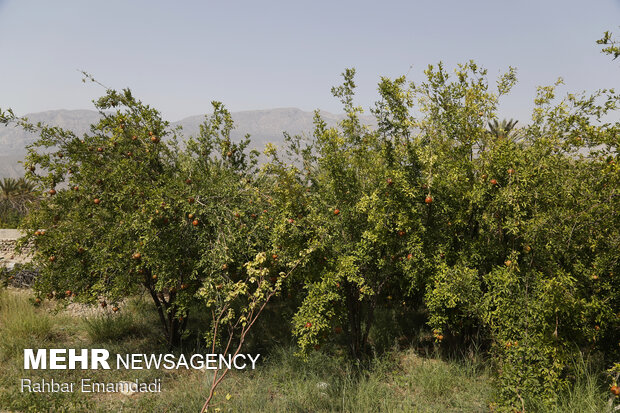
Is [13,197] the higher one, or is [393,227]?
[13,197]

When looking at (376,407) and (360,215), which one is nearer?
(376,407)

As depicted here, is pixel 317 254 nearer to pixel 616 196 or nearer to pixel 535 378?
pixel 535 378

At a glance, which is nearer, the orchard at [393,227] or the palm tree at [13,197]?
the orchard at [393,227]

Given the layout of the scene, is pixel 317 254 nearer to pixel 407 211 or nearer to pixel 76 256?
pixel 407 211

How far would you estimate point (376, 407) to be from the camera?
4.86 metres

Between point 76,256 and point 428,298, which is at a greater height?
point 76,256

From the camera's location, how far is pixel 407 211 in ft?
17.7

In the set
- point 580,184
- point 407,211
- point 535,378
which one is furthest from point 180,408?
point 580,184

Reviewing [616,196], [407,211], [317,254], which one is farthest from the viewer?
[317,254]

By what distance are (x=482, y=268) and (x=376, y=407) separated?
2452mm

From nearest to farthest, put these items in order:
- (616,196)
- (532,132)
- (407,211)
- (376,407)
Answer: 1. (616,196)
2. (376,407)
3. (407,211)
4. (532,132)

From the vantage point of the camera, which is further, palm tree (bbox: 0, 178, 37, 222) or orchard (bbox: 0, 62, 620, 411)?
palm tree (bbox: 0, 178, 37, 222)

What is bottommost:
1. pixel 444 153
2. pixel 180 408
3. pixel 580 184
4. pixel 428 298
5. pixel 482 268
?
pixel 180 408

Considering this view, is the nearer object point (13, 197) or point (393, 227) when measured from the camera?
point (393, 227)
